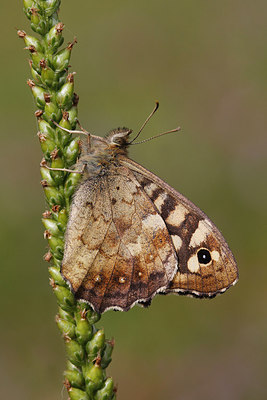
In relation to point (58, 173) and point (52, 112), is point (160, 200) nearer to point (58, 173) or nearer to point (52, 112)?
point (58, 173)

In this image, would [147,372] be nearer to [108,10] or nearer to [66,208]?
[66,208]

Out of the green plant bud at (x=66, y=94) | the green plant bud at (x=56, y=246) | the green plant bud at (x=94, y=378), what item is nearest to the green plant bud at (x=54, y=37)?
the green plant bud at (x=66, y=94)

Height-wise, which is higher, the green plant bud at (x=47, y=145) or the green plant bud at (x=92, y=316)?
the green plant bud at (x=47, y=145)

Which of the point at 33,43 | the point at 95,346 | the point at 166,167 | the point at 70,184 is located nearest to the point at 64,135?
the point at 70,184

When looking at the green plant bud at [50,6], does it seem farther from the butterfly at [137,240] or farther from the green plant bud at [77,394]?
the green plant bud at [77,394]

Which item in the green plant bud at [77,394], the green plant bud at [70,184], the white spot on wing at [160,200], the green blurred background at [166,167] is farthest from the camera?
the green blurred background at [166,167]

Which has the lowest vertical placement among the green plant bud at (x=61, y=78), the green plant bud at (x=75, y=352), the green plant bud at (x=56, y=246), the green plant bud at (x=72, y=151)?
the green plant bud at (x=75, y=352)

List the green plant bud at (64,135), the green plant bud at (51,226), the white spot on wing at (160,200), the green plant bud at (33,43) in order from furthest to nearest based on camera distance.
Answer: the white spot on wing at (160,200) → the green plant bud at (51,226) → the green plant bud at (64,135) → the green plant bud at (33,43)
